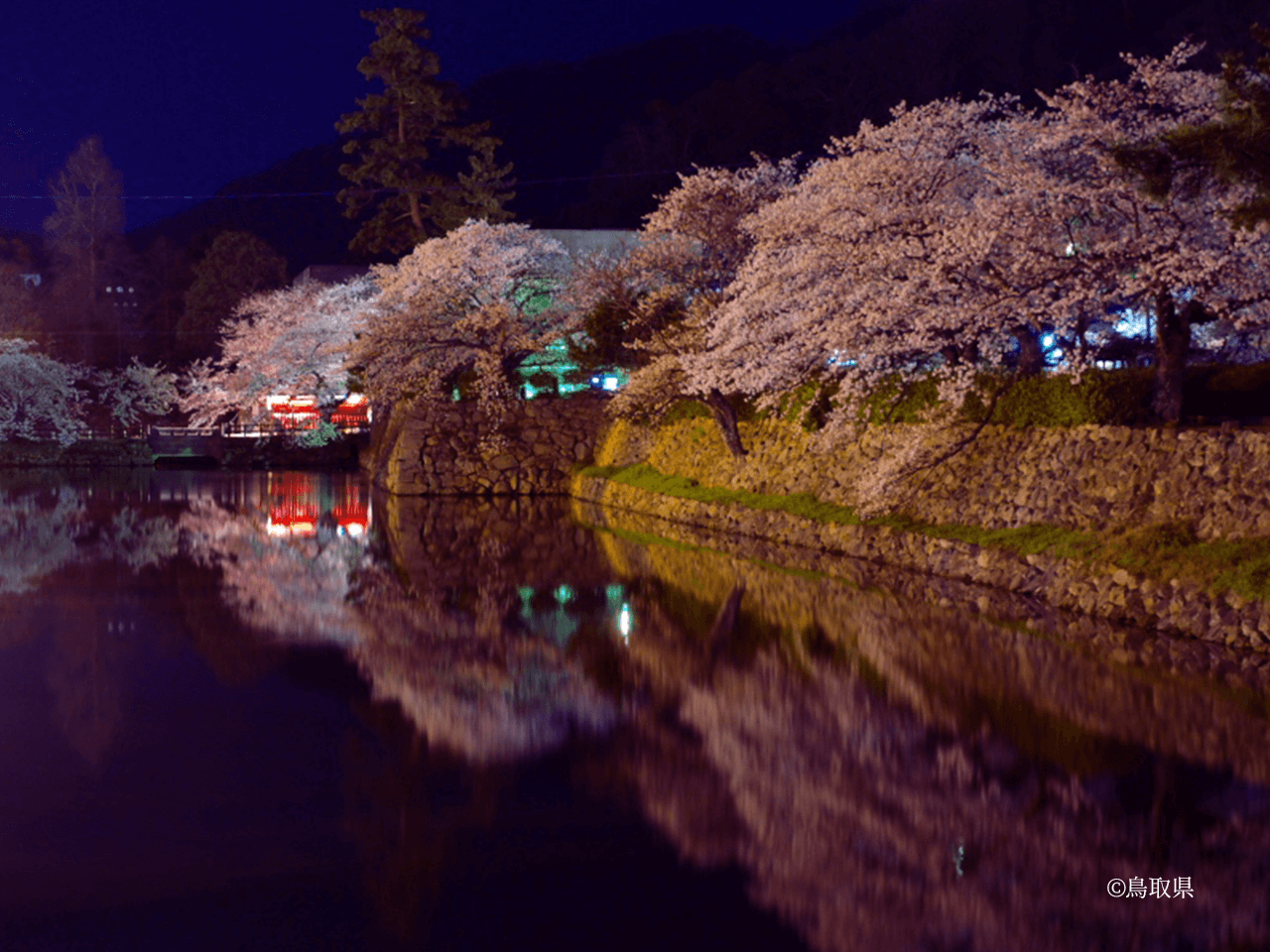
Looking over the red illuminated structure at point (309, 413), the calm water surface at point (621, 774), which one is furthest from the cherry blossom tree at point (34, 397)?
the calm water surface at point (621, 774)

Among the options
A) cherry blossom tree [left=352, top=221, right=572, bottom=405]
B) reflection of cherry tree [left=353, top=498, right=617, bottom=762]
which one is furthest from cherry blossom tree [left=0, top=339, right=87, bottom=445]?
reflection of cherry tree [left=353, top=498, right=617, bottom=762]

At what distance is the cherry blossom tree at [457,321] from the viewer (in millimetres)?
31719

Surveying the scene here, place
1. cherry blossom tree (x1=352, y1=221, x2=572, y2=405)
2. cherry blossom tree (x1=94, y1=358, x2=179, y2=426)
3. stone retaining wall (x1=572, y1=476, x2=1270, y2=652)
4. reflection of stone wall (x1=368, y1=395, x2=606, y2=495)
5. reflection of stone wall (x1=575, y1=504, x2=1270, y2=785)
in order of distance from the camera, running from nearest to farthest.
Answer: reflection of stone wall (x1=575, y1=504, x2=1270, y2=785) → stone retaining wall (x1=572, y1=476, x2=1270, y2=652) → cherry blossom tree (x1=352, y1=221, x2=572, y2=405) → reflection of stone wall (x1=368, y1=395, x2=606, y2=495) → cherry blossom tree (x1=94, y1=358, x2=179, y2=426)

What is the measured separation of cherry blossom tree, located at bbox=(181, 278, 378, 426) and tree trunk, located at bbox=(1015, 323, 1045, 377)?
75.0ft

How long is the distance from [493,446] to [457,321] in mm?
3520

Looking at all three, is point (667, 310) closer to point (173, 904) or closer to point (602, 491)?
point (602, 491)

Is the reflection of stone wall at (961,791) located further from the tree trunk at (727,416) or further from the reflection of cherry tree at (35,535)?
the tree trunk at (727,416)

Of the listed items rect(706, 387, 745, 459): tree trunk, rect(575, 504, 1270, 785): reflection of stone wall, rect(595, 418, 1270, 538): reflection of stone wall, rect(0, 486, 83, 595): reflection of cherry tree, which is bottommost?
rect(575, 504, 1270, 785): reflection of stone wall

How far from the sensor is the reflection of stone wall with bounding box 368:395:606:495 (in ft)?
107

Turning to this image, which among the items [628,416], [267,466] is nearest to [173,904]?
[628,416]

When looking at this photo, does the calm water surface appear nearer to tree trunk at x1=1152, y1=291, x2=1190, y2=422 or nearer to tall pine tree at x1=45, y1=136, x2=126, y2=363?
tree trunk at x1=1152, y1=291, x2=1190, y2=422

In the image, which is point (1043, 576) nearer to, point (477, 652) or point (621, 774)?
point (477, 652)

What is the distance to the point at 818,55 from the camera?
234ft

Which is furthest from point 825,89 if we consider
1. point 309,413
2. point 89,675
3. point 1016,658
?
point 89,675
